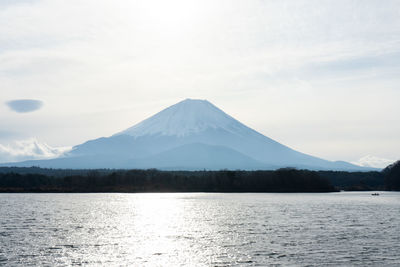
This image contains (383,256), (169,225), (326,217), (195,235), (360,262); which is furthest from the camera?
A: (326,217)

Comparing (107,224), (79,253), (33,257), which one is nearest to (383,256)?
(79,253)

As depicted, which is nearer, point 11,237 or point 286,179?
point 11,237

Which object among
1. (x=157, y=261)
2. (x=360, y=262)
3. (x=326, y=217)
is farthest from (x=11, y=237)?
(x=326, y=217)

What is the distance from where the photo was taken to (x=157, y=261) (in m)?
47.9

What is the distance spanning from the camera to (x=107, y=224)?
81438mm

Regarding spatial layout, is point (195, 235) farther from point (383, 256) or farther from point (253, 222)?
point (383, 256)

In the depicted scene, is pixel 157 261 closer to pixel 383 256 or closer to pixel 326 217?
pixel 383 256

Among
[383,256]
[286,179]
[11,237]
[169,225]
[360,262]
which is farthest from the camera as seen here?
[286,179]

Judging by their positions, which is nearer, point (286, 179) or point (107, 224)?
point (107, 224)

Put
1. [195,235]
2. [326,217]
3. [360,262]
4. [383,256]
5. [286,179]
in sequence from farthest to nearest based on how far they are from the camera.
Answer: [286,179] < [326,217] < [195,235] < [383,256] < [360,262]

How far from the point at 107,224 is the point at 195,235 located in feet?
64.4

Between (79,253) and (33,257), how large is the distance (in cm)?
448

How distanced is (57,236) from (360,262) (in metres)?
35.9

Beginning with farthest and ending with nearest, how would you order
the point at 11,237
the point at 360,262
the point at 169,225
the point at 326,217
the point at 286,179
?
the point at 286,179, the point at 326,217, the point at 169,225, the point at 11,237, the point at 360,262
